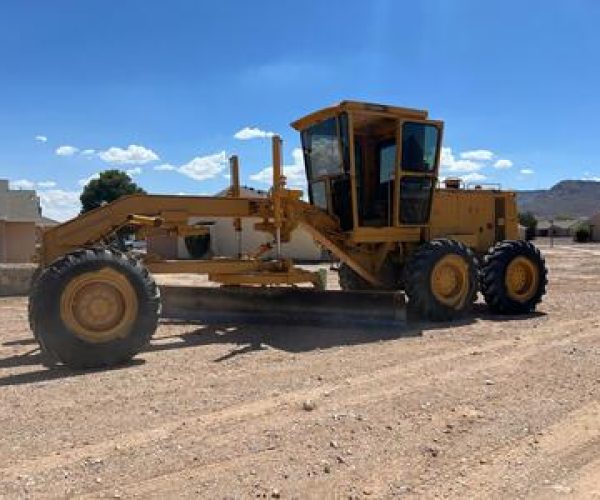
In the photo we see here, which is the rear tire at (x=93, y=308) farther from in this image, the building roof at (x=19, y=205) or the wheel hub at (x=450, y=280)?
the building roof at (x=19, y=205)

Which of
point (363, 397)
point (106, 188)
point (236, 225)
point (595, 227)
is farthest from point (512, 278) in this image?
point (595, 227)

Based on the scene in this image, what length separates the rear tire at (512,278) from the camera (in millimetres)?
11477

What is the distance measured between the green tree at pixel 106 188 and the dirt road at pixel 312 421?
2212 inches

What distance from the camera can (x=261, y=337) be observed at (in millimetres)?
9352

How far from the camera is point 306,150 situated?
11602mm

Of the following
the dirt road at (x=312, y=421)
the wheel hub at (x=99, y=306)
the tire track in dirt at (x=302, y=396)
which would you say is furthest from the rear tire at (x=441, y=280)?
the wheel hub at (x=99, y=306)

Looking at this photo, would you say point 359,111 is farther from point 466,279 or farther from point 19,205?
point 19,205

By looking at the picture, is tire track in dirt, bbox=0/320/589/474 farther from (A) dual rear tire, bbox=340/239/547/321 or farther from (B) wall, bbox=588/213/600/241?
(B) wall, bbox=588/213/600/241

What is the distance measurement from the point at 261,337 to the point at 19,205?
2686 centimetres

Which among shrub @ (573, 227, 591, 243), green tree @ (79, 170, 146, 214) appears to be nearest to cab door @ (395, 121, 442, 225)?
green tree @ (79, 170, 146, 214)

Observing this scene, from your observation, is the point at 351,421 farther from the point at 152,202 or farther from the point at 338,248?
the point at 338,248

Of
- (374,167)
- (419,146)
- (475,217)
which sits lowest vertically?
(475,217)

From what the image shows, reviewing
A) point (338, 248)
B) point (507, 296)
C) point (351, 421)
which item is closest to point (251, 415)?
point (351, 421)

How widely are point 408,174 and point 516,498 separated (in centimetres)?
742
